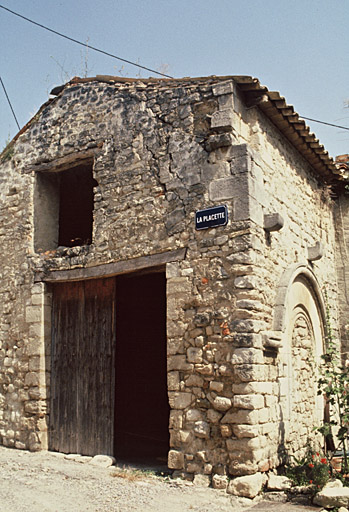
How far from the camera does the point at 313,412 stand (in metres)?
6.71

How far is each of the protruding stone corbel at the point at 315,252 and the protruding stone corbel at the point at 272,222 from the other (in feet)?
5.79

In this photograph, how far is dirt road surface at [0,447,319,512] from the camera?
4629 millimetres

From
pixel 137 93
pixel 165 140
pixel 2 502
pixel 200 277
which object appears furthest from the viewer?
pixel 137 93

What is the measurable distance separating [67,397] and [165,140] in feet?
11.7

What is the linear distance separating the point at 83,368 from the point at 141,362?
2252 mm

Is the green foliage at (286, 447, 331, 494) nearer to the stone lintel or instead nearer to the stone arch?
the stone arch

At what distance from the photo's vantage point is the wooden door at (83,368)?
21.5ft

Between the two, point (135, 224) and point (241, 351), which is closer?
point (241, 351)

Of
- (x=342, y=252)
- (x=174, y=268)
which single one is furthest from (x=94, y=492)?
(x=342, y=252)

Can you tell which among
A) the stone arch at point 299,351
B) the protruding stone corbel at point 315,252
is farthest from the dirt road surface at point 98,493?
the protruding stone corbel at point 315,252

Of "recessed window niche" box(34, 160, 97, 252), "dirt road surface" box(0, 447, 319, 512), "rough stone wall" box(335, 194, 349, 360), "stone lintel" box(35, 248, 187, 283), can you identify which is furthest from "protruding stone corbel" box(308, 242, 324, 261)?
"dirt road surface" box(0, 447, 319, 512)

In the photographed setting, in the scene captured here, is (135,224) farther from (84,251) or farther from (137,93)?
(137,93)

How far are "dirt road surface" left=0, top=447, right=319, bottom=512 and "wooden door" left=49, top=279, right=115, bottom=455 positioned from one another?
0.60 meters

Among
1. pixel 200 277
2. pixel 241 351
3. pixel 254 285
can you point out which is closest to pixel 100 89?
pixel 200 277
